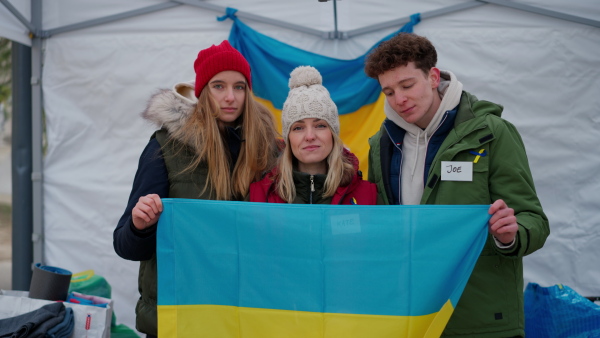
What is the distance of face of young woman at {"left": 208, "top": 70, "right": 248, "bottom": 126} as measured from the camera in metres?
2.30

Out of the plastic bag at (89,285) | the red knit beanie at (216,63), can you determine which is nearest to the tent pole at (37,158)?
the plastic bag at (89,285)

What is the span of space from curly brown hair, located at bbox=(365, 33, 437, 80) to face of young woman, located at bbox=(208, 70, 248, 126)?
0.57 metres

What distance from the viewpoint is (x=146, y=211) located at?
200 centimetres

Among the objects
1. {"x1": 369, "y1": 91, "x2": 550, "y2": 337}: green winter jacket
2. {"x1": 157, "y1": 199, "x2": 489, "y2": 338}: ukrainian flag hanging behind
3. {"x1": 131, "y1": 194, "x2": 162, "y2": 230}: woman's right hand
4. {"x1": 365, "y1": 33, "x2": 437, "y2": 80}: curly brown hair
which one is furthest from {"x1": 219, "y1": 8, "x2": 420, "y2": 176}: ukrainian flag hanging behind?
{"x1": 131, "y1": 194, "x2": 162, "y2": 230}: woman's right hand

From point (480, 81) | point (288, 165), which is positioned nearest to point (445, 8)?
point (480, 81)

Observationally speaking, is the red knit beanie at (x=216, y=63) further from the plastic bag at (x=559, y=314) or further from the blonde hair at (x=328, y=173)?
the plastic bag at (x=559, y=314)

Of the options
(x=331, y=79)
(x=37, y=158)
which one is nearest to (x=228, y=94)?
(x=331, y=79)

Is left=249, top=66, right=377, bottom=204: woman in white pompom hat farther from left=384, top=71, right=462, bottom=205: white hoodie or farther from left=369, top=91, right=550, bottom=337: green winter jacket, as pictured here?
left=369, top=91, right=550, bottom=337: green winter jacket

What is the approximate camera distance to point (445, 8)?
3.90 metres

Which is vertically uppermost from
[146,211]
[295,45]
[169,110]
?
[295,45]

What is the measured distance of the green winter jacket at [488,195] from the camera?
6.65 ft

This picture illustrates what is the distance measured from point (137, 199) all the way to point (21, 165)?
9.02 feet

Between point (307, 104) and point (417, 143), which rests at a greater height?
point (307, 104)

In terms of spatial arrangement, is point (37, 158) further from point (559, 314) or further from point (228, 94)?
point (559, 314)
